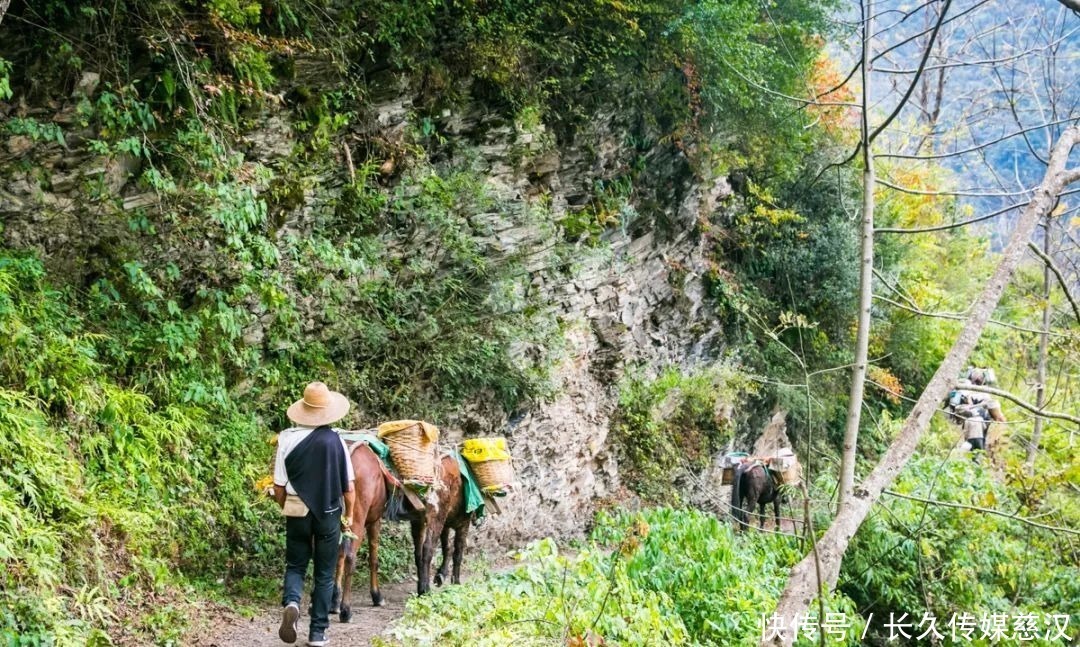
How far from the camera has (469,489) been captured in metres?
8.41

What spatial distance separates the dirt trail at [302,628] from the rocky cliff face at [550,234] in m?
2.94

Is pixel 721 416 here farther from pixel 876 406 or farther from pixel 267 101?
pixel 267 101

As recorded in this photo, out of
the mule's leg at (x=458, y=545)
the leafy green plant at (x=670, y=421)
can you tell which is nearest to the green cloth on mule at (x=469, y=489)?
the mule's leg at (x=458, y=545)

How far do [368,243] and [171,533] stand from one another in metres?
4.11

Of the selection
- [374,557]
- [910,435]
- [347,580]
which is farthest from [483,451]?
[910,435]

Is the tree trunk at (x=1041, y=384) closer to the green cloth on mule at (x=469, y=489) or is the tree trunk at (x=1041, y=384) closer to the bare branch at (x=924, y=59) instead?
the bare branch at (x=924, y=59)

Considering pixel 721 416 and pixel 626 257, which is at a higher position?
pixel 626 257

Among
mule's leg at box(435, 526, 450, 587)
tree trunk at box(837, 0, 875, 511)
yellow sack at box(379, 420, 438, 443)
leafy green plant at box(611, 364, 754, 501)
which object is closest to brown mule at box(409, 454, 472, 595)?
mule's leg at box(435, 526, 450, 587)

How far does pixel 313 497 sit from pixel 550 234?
6.88 m

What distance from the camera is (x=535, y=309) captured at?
11750mm

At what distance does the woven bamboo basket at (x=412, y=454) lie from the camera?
A: 743 centimetres

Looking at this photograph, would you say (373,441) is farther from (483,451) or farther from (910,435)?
(910,435)

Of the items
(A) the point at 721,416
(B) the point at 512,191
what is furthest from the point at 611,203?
(A) the point at 721,416

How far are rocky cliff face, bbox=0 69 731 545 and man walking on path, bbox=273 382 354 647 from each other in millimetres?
2787
